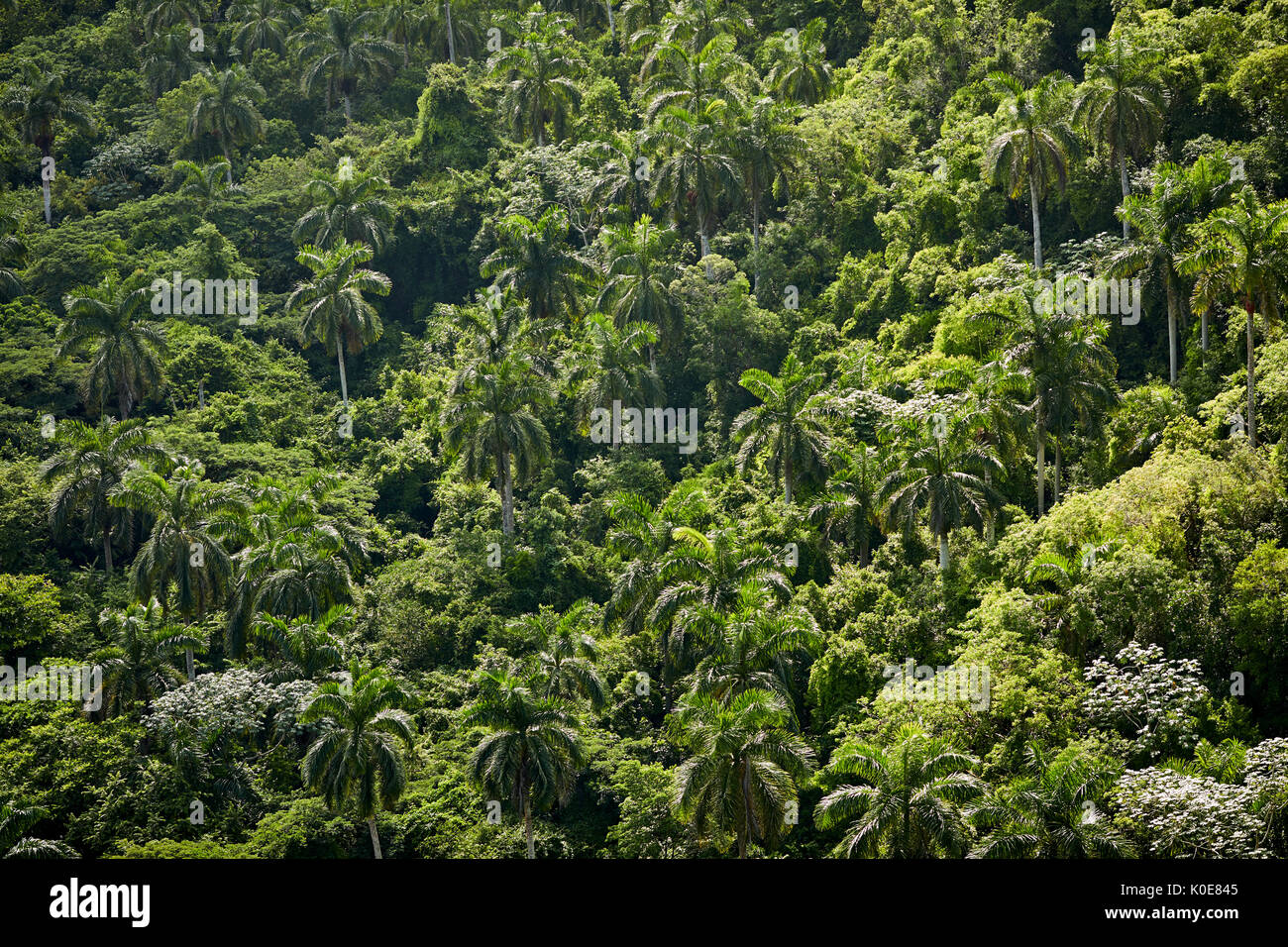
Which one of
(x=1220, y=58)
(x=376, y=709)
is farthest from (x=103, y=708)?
(x=1220, y=58)

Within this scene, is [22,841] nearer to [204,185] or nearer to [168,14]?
[204,185]

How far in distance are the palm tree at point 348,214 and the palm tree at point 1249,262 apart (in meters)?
40.5

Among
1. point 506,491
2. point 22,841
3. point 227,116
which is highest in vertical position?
point 227,116

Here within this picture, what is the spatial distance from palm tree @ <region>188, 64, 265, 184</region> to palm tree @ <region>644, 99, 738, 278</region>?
27.3m

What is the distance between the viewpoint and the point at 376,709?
45.3 m

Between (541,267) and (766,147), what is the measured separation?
11.9 metres

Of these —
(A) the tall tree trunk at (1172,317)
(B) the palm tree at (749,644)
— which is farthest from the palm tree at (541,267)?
(A) the tall tree trunk at (1172,317)

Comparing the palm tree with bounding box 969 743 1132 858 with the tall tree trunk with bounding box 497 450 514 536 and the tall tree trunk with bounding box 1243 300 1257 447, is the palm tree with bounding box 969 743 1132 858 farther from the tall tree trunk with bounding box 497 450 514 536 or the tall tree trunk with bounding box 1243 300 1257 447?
the tall tree trunk with bounding box 497 450 514 536

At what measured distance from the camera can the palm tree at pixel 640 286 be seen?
213 feet

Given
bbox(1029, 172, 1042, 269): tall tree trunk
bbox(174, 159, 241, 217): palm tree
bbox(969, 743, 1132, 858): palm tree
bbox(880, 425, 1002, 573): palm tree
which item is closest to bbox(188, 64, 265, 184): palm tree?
bbox(174, 159, 241, 217): palm tree

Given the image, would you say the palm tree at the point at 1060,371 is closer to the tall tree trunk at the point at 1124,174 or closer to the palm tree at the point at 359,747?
the tall tree trunk at the point at 1124,174

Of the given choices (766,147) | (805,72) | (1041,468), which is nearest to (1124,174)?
(1041,468)

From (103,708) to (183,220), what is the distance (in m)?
37.2

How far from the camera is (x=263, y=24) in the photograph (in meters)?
93.6
